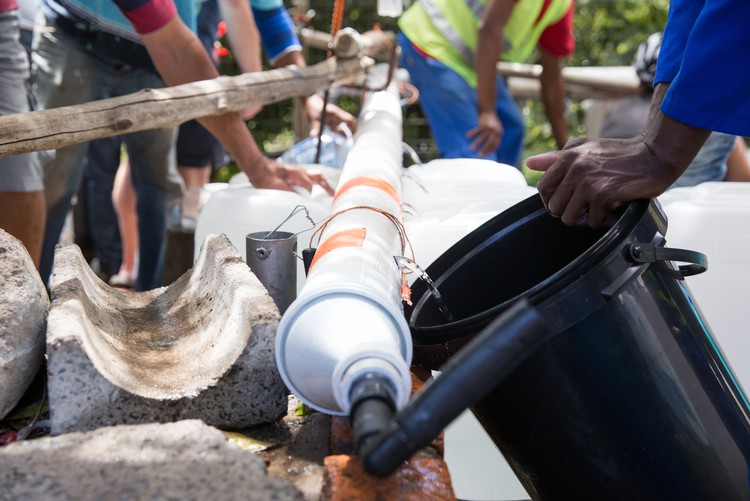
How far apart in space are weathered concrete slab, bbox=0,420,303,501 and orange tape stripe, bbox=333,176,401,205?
973 mm

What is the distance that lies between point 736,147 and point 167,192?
8.65ft

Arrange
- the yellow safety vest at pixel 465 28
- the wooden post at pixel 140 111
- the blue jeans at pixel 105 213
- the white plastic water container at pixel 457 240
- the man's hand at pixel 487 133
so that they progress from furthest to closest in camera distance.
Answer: the blue jeans at pixel 105 213 → the yellow safety vest at pixel 465 28 → the man's hand at pixel 487 133 → the white plastic water container at pixel 457 240 → the wooden post at pixel 140 111

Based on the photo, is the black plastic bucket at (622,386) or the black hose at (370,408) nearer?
the black hose at (370,408)

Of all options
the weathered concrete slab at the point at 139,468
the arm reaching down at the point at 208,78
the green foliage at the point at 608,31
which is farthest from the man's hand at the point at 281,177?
the green foliage at the point at 608,31

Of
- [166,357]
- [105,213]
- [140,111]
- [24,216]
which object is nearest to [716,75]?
[166,357]

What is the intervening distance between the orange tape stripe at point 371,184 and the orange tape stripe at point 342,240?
0.49 metres

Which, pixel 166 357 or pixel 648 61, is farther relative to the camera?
pixel 648 61

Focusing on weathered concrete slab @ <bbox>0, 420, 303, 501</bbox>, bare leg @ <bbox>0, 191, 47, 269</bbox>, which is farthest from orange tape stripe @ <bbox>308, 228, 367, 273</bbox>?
bare leg @ <bbox>0, 191, 47, 269</bbox>

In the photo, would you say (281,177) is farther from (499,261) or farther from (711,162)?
(711,162)

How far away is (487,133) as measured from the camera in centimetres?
434

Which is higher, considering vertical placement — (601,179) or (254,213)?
(601,179)

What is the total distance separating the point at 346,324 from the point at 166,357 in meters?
0.56

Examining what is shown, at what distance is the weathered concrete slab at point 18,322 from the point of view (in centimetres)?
144

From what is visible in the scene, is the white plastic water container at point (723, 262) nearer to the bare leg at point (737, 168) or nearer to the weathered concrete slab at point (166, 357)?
the bare leg at point (737, 168)
